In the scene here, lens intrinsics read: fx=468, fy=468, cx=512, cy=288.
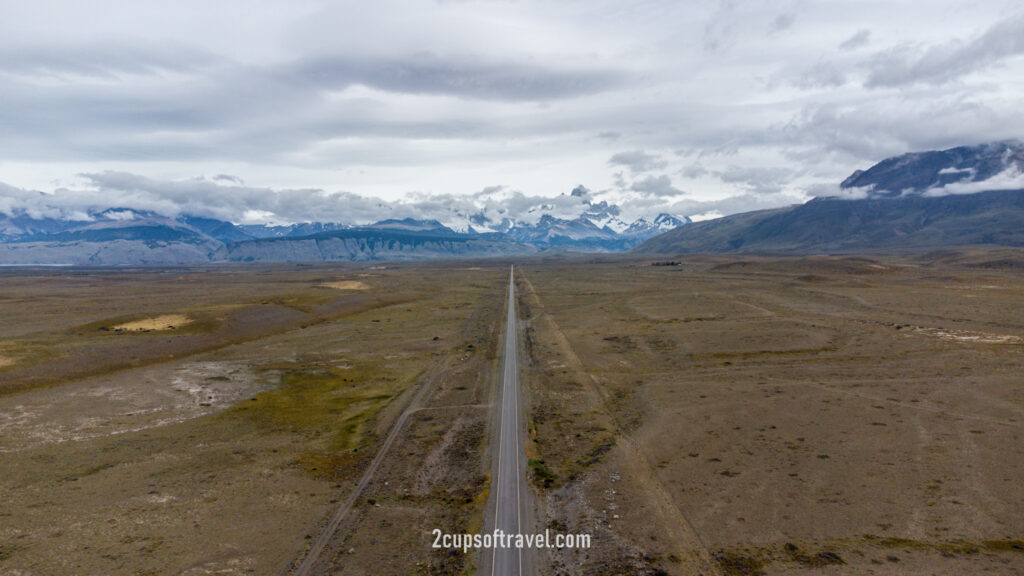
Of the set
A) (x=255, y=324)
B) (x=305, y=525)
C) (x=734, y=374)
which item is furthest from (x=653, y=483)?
(x=255, y=324)

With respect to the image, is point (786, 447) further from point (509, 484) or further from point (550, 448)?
point (509, 484)

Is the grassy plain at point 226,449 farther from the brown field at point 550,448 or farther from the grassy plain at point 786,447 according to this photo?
the grassy plain at point 786,447

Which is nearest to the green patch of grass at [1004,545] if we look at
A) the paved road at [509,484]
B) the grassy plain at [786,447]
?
the grassy plain at [786,447]

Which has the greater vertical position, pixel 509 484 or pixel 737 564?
pixel 509 484

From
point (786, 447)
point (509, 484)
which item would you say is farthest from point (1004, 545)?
point (509, 484)

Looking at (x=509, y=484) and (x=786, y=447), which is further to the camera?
→ (x=786, y=447)

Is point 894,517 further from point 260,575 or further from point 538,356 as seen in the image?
point 538,356
